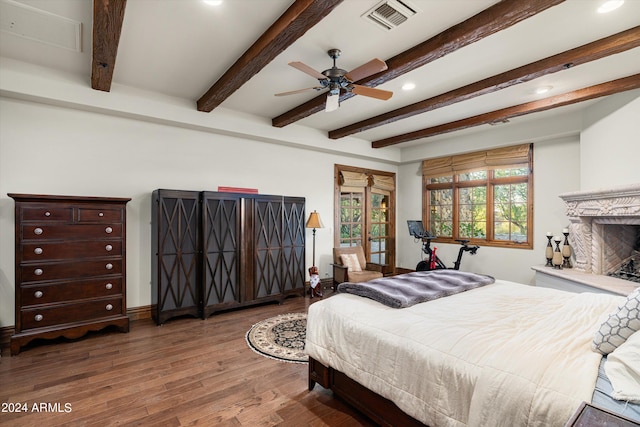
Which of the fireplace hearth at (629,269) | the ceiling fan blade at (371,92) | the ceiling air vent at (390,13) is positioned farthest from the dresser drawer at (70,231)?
the fireplace hearth at (629,269)

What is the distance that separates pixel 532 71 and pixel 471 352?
3.04 m

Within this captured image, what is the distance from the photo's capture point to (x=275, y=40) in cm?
249

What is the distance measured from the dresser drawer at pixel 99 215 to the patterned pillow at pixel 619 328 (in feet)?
13.6

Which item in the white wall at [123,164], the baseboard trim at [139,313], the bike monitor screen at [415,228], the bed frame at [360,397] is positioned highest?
the white wall at [123,164]

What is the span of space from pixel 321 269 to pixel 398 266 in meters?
2.26

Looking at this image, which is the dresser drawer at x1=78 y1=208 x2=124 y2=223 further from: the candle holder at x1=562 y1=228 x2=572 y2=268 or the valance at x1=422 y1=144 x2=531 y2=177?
the candle holder at x1=562 y1=228 x2=572 y2=268

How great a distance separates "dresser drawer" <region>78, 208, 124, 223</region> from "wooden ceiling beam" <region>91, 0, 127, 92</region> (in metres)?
1.38

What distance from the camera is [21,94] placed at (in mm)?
3168

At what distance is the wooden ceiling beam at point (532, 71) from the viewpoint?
2.60 m

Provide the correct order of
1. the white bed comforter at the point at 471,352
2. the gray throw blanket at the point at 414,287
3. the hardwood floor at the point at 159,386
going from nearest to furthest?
the white bed comforter at the point at 471,352 < the hardwood floor at the point at 159,386 < the gray throw blanket at the point at 414,287

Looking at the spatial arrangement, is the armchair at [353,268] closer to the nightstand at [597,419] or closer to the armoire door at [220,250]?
the armoire door at [220,250]

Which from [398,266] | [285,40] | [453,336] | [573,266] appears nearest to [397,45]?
[285,40]

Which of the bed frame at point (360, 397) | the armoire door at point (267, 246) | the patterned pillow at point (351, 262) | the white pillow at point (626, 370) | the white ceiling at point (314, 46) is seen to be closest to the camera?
the white pillow at point (626, 370)

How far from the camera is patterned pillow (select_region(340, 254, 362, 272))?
5.51 metres
